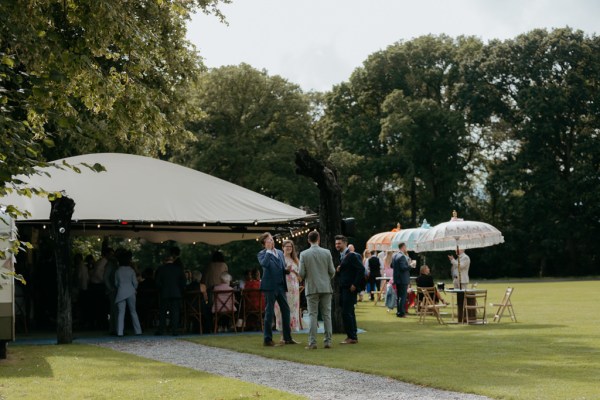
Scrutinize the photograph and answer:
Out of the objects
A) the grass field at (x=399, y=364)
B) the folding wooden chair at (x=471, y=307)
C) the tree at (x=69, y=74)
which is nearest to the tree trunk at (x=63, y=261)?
the tree at (x=69, y=74)

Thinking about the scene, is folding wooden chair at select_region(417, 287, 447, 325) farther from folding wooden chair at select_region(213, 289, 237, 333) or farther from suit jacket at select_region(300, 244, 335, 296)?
suit jacket at select_region(300, 244, 335, 296)

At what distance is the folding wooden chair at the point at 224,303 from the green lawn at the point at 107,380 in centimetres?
446

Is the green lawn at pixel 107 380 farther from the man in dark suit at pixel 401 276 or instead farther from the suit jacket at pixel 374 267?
the suit jacket at pixel 374 267

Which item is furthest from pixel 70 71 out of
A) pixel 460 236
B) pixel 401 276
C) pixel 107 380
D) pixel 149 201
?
pixel 401 276

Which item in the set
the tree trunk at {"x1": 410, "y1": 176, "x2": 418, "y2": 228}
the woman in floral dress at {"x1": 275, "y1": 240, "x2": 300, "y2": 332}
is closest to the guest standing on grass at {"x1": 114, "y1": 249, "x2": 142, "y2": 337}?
the woman in floral dress at {"x1": 275, "y1": 240, "x2": 300, "y2": 332}

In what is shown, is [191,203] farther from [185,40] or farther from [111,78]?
[185,40]

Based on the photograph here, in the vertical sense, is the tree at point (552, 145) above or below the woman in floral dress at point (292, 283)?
above

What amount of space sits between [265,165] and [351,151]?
8.15 meters

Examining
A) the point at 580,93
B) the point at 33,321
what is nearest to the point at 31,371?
the point at 33,321

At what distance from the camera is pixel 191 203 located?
20656mm

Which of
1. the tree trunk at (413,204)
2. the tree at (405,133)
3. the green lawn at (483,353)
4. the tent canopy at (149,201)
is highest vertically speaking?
the tree at (405,133)

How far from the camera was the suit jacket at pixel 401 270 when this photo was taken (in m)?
23.5

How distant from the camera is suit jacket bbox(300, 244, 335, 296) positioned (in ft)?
50.3

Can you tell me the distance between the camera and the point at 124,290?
64.1ft
